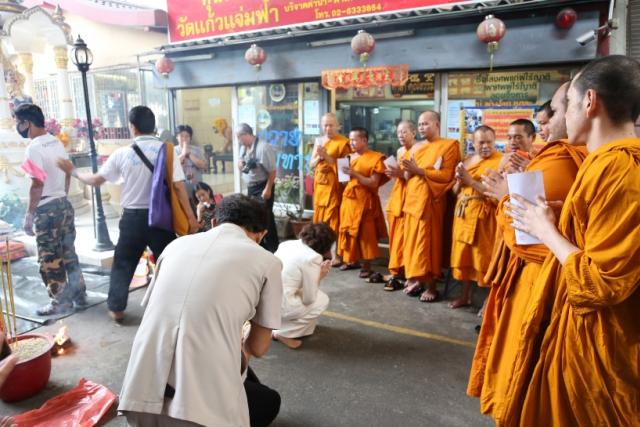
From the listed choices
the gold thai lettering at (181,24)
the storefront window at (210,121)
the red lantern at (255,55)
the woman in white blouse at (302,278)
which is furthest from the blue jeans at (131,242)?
the storefront window at (210,121)

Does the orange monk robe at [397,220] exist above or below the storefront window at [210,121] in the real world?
below

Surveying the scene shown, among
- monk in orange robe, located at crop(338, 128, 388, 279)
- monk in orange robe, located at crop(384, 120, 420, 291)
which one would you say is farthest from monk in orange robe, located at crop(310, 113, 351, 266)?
monk in orange robe, located at crop(384, 120, 420, 291)

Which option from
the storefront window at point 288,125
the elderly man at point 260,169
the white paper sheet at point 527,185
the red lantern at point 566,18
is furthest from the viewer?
the storefront window at point 288,125

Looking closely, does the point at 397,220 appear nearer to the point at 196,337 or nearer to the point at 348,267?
the point at 348,267

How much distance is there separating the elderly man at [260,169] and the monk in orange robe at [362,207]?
947 millimetres

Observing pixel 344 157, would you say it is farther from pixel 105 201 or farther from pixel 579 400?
pixel 105 201

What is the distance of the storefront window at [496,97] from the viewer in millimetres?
4996

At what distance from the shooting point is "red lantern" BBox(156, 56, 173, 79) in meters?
7.06

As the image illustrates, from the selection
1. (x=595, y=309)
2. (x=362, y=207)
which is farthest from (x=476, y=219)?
(x=595, y=309)

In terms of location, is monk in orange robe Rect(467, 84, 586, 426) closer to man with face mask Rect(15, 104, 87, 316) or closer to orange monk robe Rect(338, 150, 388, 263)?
orange monk robe Rect(338, 150, 388, 263)

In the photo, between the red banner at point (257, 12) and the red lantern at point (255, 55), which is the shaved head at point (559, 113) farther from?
the red lantern at point (255, 55)

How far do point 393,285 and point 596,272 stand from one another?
11.3ft

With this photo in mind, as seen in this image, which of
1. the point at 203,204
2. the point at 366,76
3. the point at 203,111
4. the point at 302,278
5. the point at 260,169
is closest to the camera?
the point at 302,278

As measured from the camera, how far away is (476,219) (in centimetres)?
408
